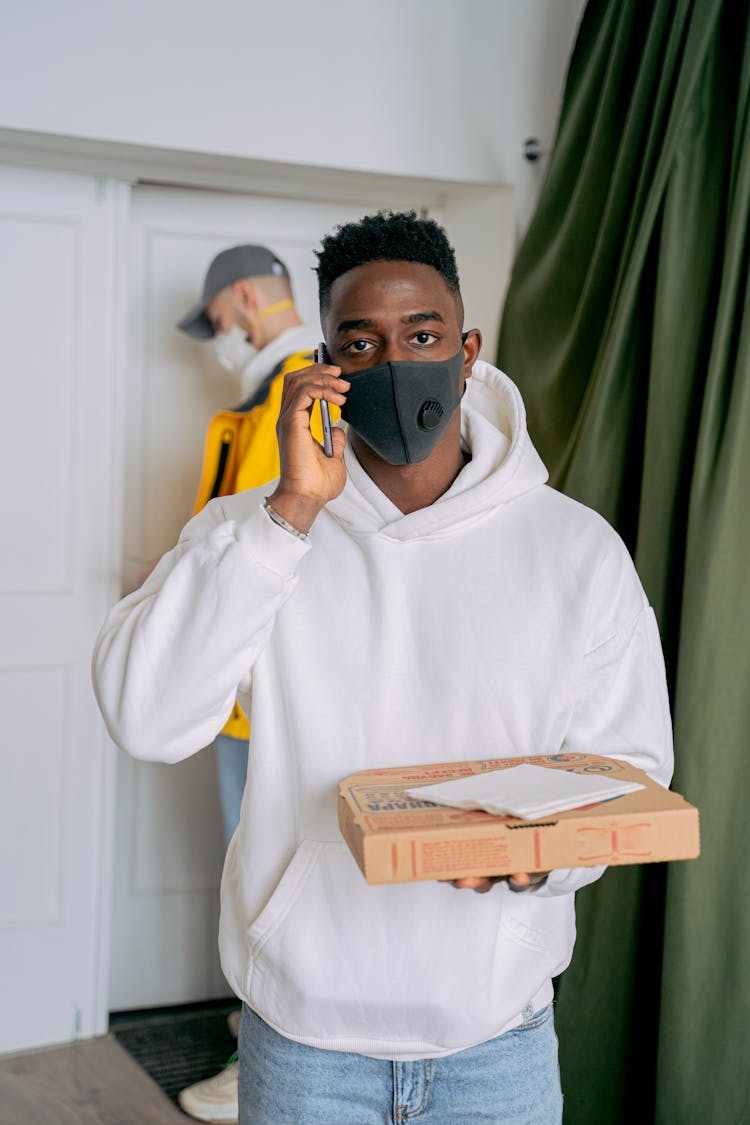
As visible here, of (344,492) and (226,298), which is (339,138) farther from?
(344,492)

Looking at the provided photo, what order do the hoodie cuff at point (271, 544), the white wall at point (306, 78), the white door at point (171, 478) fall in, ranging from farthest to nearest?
the white door at point (171, 478) < the white wall at point (306, 78) < the hoodie cuff at point (271, 544)

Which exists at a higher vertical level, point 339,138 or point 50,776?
point 339,138

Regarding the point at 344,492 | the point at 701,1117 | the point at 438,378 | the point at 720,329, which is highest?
the point at 720,329

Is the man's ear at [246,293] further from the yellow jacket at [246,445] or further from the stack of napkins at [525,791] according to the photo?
the stack of napkins at [525,791]

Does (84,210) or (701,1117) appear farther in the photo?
(84,210)

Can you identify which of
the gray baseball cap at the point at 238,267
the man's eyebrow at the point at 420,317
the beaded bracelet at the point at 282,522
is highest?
the gray baseball cap at the point at 238,267

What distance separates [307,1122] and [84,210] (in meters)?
2.21

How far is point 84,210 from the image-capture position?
→ 2697 mm

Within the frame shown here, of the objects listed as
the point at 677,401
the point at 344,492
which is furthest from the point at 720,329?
the point at 344,492

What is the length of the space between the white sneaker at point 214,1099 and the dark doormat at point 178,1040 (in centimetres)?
7

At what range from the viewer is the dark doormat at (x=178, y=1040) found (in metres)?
2.63

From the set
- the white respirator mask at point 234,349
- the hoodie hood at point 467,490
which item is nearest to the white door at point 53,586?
the white respirator mask at point 234,349

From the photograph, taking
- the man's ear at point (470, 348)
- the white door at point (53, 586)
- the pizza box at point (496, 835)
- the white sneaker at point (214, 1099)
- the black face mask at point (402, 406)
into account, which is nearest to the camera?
the pizza box at point (496, 835)

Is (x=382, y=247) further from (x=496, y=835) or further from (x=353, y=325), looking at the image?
(x=496, y=835)
